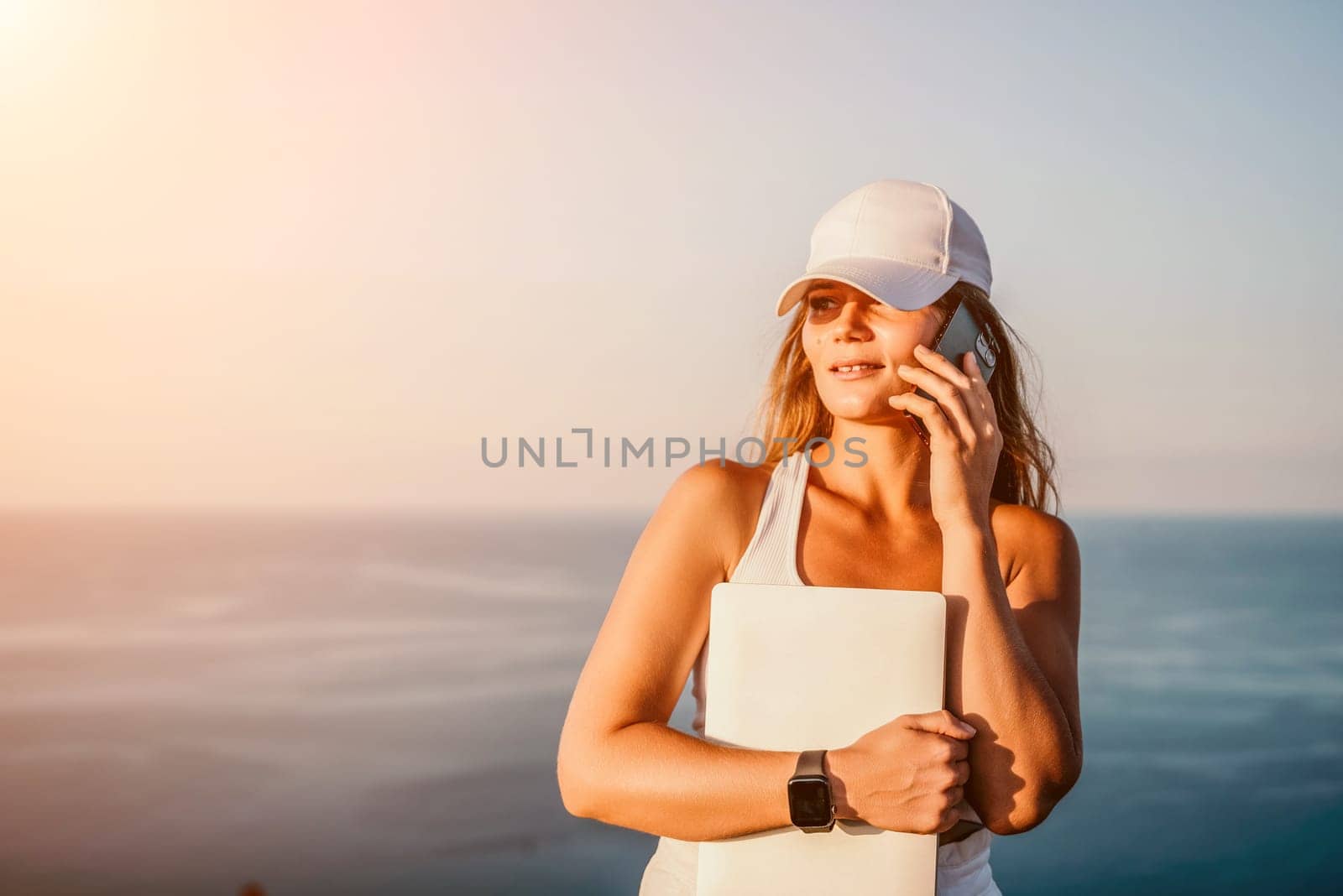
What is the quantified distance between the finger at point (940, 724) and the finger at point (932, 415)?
320mm

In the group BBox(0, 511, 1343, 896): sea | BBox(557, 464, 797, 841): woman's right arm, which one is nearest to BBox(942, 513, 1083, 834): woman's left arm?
BBox(557, 464, 797, 841): woman's right arm

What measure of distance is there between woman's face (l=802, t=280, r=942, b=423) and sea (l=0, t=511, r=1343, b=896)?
1687mm

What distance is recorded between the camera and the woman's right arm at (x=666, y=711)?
1.15 meters

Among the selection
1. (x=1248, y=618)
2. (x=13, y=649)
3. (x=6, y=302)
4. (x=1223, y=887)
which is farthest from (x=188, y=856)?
(x=1248, y=618)

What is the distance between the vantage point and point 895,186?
1.42 m

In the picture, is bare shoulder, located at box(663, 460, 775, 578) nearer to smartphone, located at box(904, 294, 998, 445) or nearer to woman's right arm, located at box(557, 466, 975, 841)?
woman's right arm, located at box(557, 466, 975, 841)

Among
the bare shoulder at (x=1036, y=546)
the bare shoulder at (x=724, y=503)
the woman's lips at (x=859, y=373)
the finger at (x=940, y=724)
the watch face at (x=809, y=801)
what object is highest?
the woman's lips at (x=859, y=373)

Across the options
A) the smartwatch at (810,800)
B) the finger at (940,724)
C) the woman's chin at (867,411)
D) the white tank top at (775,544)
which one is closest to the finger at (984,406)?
the woman's chin at (867,411)

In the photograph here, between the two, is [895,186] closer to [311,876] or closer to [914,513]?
[914,513]

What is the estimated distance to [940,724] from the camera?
115 cm

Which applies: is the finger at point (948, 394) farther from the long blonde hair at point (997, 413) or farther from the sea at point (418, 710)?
the sea at point (418, 710)

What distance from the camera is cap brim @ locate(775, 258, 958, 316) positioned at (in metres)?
1.29

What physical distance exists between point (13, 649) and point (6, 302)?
3.27ft

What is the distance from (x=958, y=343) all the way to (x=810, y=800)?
593 millimetres
